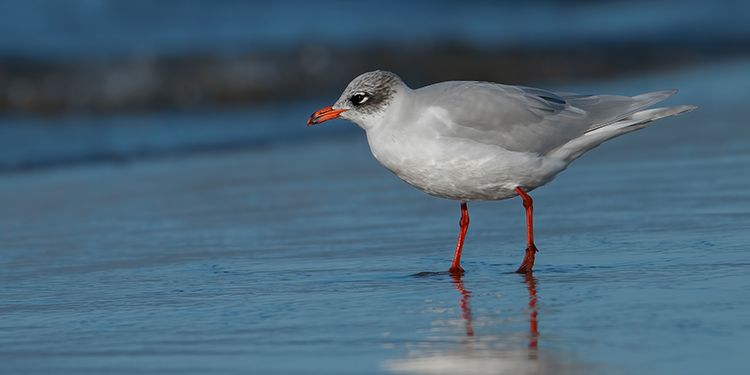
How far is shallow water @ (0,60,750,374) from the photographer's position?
4.05 metres

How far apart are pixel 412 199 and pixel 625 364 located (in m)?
3.72

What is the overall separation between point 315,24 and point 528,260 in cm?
1255

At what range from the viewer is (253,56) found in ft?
50.7

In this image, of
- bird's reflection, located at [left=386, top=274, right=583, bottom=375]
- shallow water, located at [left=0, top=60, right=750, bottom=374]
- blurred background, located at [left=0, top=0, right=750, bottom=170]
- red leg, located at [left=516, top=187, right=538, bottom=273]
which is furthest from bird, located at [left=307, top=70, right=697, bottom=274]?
blurred background, located at [left=0, top=0, right=750, bottom=170]

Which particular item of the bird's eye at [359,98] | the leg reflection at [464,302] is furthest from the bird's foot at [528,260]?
the bird's eye at [359,98]

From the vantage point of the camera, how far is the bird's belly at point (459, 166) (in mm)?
5402

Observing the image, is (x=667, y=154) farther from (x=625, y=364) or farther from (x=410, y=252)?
(x=625, y=364)

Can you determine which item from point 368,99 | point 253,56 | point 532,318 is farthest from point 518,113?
point 253,56

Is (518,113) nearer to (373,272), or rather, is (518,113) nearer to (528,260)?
(528,260)

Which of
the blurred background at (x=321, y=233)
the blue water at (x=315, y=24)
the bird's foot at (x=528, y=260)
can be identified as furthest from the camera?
the blue water at (x=315, y=24)

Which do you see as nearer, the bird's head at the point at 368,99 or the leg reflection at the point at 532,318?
the leg reflection at the point at 532,318

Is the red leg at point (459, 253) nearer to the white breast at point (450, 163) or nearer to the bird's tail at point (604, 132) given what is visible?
the white breast at point (450, 163)

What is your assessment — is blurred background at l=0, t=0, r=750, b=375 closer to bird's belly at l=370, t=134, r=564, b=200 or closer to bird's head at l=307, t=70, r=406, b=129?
bird's belly at l=370, t=134, r=564, b=200

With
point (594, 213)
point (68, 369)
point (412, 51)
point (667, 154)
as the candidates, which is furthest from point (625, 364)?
point (412, 51)
